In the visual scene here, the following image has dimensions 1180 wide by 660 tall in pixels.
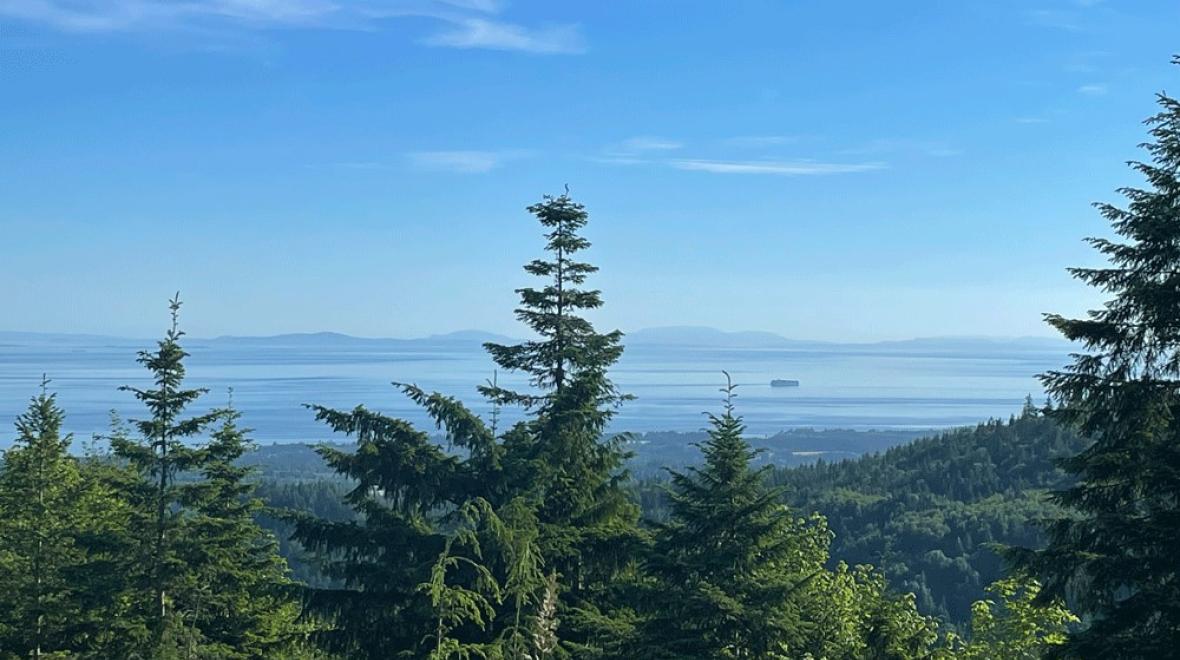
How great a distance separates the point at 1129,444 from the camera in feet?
32.7

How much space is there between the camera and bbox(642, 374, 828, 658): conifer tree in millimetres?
13258

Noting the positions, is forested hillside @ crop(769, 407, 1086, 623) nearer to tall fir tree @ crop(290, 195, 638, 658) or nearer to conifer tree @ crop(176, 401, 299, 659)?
conifer tree @ crop(176, 401, 299, 659)

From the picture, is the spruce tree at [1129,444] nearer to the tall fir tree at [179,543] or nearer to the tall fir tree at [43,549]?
the tall fir tree at [179,543]

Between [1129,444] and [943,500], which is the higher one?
[1129,444]

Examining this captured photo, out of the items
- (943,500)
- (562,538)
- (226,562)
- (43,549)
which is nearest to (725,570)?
(562,538)

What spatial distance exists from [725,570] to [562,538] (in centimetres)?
308

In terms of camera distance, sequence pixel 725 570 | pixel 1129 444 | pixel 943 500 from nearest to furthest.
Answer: pixel 1129 444
pixel 725 570
pixel 943 500

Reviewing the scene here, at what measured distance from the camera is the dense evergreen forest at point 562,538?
9.93 metres

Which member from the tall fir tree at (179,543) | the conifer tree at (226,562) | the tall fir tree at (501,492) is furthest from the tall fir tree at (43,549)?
the tall fir tree at (501,492)

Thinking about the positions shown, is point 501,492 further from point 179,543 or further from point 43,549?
point 43,549

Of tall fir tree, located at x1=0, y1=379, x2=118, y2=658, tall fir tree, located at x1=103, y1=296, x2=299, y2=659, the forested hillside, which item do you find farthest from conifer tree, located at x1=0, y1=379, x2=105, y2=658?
the forested hillside

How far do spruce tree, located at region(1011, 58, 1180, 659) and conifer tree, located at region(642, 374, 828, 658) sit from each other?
387cm

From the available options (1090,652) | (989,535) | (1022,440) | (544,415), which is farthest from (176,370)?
(1022,440)

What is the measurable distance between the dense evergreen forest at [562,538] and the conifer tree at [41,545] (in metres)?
0.06
